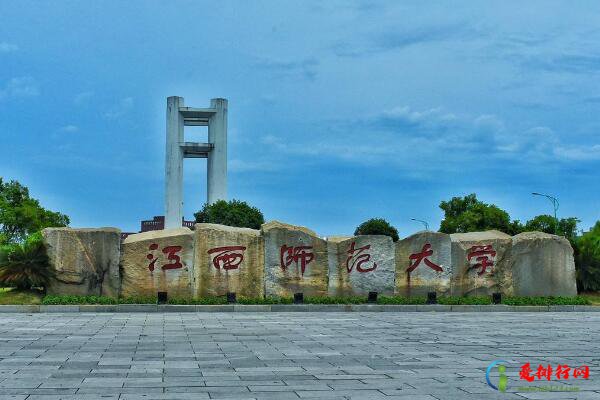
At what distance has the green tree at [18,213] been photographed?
166 ft

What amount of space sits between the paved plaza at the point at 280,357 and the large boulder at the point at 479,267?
680cm

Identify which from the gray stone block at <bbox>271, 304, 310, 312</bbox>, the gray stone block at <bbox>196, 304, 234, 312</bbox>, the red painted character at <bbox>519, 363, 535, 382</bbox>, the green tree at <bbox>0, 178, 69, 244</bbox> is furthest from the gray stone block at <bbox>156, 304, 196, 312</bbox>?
the green tree at <bbox>0, 178, 69, 244</bbox>

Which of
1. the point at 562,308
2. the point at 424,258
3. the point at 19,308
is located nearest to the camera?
the point at 19,308

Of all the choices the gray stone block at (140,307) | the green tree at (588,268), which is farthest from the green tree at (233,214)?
the gray stone block at (140,307)

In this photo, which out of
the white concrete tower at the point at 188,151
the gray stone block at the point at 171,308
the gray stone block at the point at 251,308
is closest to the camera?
the gray stone block at the point at 171,308

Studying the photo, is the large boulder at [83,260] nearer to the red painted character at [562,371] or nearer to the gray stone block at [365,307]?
the gray stone block at [365,307]

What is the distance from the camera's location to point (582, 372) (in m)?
8.62

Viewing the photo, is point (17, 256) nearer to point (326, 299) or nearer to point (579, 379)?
point (326, 299)

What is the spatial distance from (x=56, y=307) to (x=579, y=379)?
1469 cm

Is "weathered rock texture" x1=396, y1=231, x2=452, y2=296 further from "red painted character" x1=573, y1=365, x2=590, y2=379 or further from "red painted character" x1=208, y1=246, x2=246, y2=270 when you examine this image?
"red painted character" x1=573, y1=365, x2=590, y2=379

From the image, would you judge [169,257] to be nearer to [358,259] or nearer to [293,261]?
[293,261]

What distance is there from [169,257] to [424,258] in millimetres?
7691

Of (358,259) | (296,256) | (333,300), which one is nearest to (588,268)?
(358,259)

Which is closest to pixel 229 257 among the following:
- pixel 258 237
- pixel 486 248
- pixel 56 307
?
pixel 258 237
